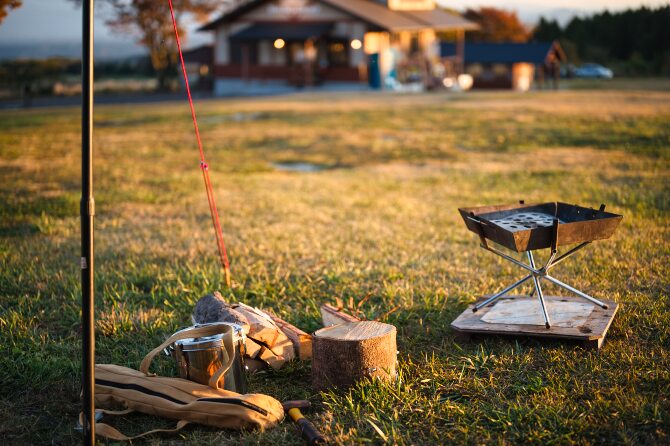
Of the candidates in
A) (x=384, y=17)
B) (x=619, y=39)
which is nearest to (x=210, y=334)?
(x=384, y=17)

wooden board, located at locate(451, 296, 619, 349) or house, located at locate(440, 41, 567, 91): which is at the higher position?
house, located at locate(440, 41, 567, 91)

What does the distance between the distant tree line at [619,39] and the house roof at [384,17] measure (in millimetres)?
8678

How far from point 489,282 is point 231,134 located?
1361cm

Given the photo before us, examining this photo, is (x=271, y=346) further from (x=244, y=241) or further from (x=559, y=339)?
(x=244, y=241)

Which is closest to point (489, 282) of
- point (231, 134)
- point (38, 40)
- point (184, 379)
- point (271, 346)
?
point (271, 346)

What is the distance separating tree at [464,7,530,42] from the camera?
6775 cm

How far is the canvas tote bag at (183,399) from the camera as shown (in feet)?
13.3

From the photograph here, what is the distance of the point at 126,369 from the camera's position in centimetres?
450

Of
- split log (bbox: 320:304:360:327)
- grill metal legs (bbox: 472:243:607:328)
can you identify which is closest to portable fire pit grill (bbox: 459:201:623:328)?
grill metal legs (bbox: 472:243:607:328)

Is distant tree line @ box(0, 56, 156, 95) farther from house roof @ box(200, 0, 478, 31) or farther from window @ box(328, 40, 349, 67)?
window @ box(328, 40, 349, 67)

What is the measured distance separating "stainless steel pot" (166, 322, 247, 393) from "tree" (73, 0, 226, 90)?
38.6m

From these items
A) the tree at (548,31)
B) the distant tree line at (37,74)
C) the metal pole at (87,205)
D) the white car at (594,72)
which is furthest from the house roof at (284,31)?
the metal pole at (87,205)

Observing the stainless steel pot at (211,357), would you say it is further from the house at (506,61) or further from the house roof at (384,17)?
the house at (506,61)

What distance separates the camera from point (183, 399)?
4.20 meters
